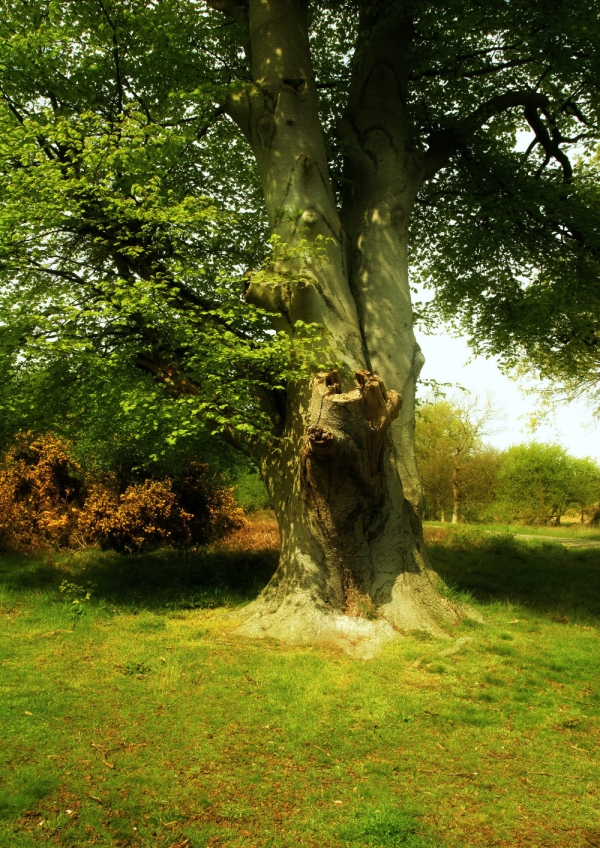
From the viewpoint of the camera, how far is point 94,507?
13211mm

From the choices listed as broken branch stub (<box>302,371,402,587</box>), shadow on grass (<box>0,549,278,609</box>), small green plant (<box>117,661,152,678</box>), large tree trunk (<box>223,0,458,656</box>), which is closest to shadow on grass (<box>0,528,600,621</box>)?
shadow on grass (<box>0,549,278,609</box>)

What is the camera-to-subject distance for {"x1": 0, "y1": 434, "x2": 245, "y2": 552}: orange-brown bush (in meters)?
13.4

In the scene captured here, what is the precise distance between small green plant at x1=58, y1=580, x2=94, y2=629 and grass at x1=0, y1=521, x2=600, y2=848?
3.5 inches

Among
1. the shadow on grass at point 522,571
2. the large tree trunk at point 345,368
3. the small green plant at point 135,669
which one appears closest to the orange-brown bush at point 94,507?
the large tree trunk at point 345,368

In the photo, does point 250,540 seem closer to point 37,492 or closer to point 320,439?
point 37,492

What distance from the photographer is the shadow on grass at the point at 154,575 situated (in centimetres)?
1004

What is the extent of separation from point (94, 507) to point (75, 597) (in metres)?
3.80

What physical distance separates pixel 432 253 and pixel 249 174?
15.5 ft

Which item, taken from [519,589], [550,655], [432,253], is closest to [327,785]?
[550,655]

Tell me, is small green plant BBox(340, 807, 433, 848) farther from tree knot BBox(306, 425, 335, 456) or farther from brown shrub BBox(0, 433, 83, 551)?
brown shrub BBox(0, 433, 83, 551)

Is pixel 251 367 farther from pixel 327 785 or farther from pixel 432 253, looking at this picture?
pixel 432 253

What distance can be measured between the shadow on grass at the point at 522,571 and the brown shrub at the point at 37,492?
8.24 m

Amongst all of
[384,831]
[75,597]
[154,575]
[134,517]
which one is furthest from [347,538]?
[134,517]

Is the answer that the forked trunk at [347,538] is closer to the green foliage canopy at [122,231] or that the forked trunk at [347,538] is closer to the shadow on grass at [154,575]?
the green foliage canopy at [122,231]
